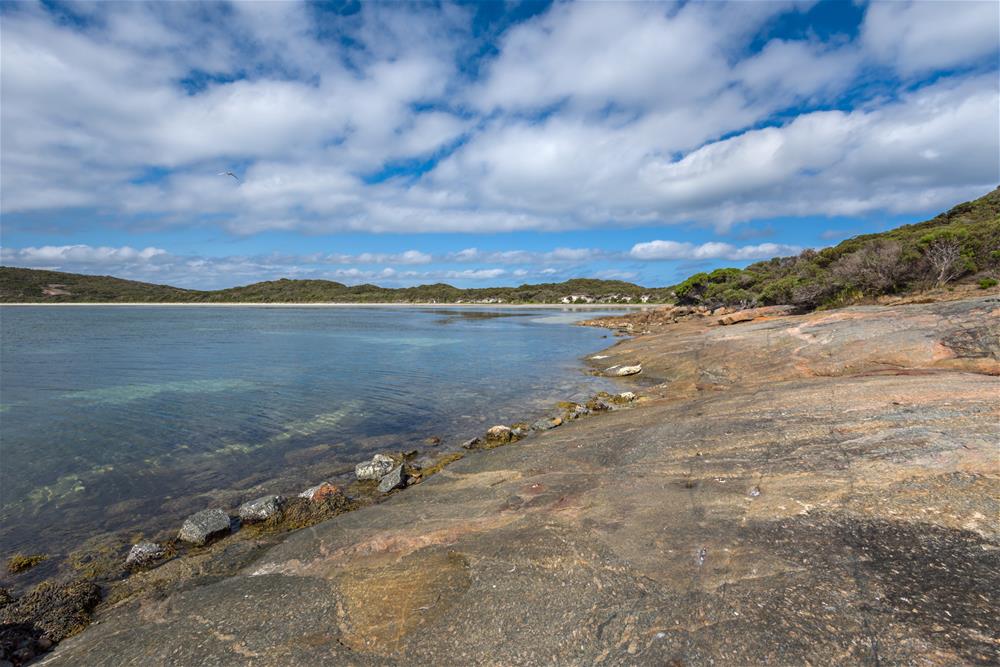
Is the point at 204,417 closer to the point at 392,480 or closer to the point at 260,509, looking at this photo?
the point at 260,509

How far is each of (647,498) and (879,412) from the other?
232 inches

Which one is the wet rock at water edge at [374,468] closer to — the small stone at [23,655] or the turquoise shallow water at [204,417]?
the turquoise shallow water at [204,417]

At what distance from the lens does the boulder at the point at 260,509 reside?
927 cm

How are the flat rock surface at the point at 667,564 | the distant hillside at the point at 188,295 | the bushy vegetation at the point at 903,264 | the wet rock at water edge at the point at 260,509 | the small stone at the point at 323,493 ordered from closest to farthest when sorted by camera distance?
the flat rock surface at the point at 667,564 < the wet rock at water edge at the point at 260,509 < the small stone at the point at 323,493 < the bushy vegetation at the point at 903,264 < the distant hillside at the point at 188,295

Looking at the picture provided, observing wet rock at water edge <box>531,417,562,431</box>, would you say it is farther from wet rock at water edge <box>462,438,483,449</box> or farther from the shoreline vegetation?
wet rock at water edge <box>462,438,483,449</box>

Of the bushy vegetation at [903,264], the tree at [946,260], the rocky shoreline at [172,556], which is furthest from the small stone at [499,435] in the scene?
the tree at [946,260]

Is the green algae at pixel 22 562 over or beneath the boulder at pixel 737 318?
beneath

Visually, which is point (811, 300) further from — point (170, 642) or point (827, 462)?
point (170, 642)

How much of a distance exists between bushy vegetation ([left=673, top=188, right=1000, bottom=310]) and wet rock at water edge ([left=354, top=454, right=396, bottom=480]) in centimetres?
3589

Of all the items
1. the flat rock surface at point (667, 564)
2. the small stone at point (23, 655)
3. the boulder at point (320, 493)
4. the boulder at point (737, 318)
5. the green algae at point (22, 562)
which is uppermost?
the boulder at point (737, 318)

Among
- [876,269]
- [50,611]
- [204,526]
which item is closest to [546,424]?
[204,526]

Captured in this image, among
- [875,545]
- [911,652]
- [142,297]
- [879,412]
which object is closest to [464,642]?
[911,652]

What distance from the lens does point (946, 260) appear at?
98.1 ft

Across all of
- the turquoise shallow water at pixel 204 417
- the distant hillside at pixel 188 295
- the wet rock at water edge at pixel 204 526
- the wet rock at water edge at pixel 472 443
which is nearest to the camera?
the wet rock at water edge at pixel 204 526
